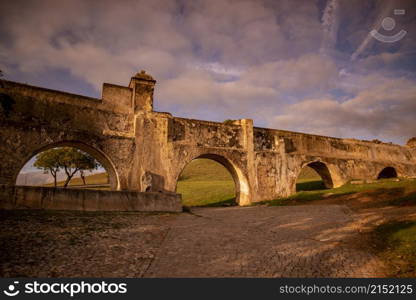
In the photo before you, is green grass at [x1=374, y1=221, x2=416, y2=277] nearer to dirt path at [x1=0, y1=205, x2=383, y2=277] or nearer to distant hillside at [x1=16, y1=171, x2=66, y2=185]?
dirt path at [x1=0, y1=205, x2=383, y2=277]

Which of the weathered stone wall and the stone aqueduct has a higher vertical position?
the stone aqueduct

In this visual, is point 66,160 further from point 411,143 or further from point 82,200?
point 411,143

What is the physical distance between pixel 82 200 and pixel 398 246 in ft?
27.8

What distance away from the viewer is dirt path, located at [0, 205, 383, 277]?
13.2ft

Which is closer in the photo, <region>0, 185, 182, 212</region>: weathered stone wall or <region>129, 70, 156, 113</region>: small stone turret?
<region>0, 185, 182, 212</region>: weathered stone wall

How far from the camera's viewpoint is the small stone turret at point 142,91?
554 inches

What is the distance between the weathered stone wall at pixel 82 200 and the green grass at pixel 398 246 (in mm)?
6995

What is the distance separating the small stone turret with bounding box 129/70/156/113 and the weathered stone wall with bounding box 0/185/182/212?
5.75 m

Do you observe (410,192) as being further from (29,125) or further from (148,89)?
(29,125)

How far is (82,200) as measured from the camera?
841cm

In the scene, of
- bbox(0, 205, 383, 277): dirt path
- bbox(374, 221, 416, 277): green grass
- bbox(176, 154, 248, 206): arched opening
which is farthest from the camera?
bbox(176, 154, 248, 206): arched opening

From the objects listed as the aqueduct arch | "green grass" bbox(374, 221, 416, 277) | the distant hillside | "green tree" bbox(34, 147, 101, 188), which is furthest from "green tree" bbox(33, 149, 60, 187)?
"green grass" bbox(374, 221, 416, 277)

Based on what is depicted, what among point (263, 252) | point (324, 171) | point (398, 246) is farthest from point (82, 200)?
point (324, 171)

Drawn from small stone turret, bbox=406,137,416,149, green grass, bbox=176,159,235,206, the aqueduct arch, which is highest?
small stone turret, bbox=406,137,416,149
